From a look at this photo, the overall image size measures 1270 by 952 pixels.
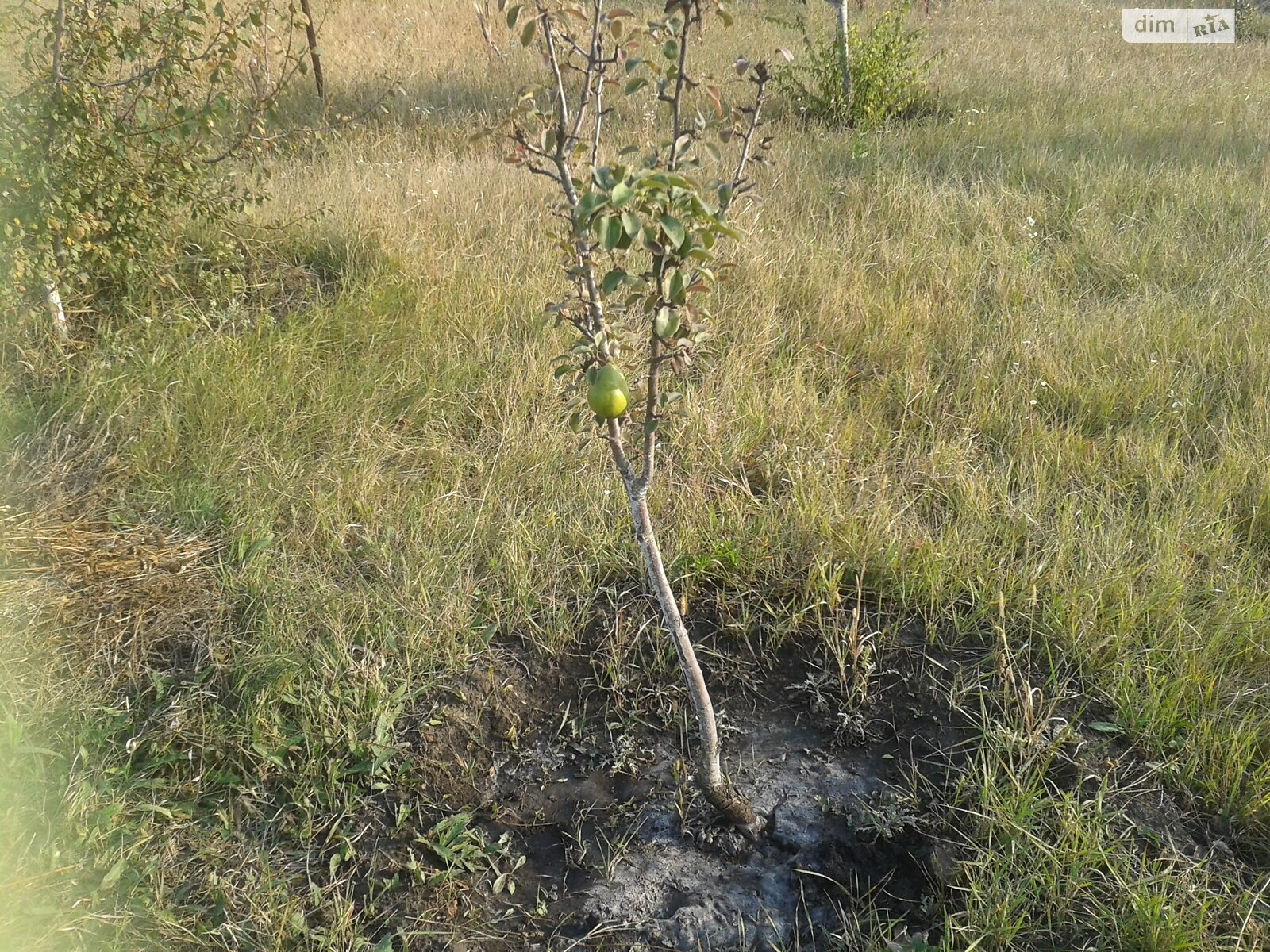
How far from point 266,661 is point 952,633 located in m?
1.82

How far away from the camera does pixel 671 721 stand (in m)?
2.46

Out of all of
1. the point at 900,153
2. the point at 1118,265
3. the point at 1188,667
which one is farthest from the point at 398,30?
the point at 1188,667

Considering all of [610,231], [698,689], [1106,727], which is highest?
[610,231]

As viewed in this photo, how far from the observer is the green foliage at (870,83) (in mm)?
6320

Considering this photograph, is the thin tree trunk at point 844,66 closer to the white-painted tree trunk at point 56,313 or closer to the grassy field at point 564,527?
the grassy field at point 564,527

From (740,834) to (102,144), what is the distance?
3160 mm

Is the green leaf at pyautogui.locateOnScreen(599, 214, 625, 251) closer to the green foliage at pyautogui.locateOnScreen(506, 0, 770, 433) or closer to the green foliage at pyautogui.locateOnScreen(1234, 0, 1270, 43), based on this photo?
the green foliage at pyautogui.locateOnScreen(506, 0, 770, 433)

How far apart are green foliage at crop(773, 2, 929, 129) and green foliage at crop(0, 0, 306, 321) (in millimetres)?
4012

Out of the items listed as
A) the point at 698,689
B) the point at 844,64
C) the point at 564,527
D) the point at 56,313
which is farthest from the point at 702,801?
the point at 844,64

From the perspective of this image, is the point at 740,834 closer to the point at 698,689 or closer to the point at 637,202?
the point at 698,689

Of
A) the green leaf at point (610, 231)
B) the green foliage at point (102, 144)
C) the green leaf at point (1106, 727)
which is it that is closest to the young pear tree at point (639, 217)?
the green leaf at point (610, 231)

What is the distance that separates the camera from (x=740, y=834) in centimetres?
220

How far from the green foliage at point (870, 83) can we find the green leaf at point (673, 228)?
530 cm

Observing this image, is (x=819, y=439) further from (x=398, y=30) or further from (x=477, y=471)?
(x=398, y=30)
